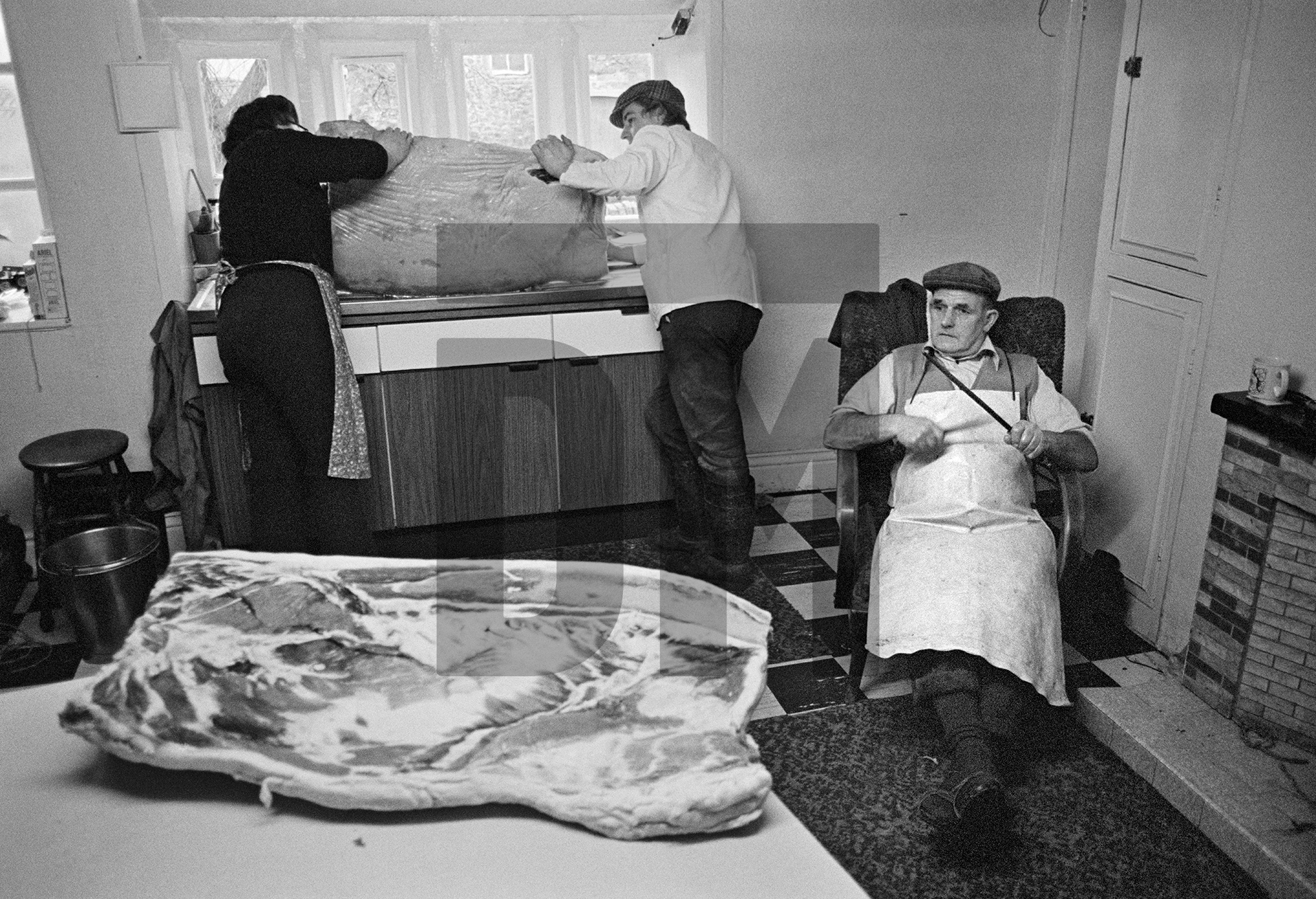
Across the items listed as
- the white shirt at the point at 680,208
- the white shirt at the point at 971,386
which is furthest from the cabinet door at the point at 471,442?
the white shirt at the point at 971,386

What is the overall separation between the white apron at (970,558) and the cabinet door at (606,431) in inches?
45.6

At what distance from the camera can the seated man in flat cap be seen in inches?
101

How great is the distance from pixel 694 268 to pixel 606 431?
0.69 meters

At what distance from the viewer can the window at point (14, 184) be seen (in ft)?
11.9

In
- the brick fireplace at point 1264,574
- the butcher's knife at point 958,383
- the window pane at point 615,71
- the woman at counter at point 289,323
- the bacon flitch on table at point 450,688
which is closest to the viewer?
the bacon flitch on table at point 450,688

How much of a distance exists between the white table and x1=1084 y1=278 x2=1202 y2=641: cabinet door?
214 centimetres

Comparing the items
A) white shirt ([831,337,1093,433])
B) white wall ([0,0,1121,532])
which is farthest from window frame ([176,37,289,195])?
white shirt ([831,337,1093,433])

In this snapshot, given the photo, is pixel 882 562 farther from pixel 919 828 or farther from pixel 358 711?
pixel 358 711

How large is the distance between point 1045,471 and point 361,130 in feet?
7.88

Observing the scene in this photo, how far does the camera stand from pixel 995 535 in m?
2.73

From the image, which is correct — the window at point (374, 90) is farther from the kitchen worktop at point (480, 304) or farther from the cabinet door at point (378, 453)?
the cabinet door at point (378, 453)

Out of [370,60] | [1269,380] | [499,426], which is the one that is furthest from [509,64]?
[1269,380]

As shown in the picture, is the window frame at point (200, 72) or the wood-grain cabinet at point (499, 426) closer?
the wood-grain cabinet at point (499, 426)

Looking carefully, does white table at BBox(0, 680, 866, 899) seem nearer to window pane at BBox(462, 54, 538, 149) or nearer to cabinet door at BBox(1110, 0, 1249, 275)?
cabinet door at BBox(1110, 0, 1249, 275)
